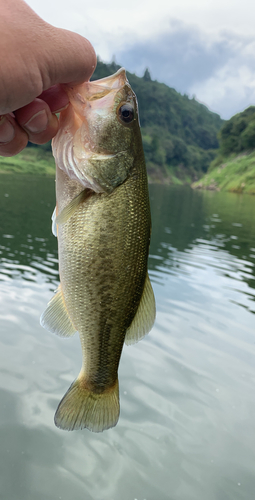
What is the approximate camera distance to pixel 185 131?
197000mm

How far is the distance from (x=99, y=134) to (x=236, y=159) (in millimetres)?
113417

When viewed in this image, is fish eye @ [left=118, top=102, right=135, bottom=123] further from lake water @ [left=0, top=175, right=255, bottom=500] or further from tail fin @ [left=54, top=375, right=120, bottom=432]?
lake water @ [left=0, top=175, right=255, bottom=500]

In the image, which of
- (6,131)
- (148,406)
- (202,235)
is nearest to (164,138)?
(202,235)

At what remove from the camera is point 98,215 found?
199cm

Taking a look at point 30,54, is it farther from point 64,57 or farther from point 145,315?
point 145,315

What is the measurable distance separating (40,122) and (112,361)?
1628mm

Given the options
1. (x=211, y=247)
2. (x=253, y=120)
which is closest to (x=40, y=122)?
(x=211, y=247)

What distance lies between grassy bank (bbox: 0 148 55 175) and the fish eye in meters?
63.3

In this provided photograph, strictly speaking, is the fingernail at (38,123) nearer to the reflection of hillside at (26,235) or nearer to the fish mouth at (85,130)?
the fish mouth at (85,130)

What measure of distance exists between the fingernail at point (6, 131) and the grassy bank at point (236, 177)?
7724cm

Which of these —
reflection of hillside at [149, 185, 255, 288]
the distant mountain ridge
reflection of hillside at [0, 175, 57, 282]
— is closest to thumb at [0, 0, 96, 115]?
reflection of hillside at [0, 175, 57, 282]

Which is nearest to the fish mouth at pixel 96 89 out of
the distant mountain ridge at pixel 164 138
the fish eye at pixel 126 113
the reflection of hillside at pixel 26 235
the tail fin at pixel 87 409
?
the fish eye at pixel 126 113

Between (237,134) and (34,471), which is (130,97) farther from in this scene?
(237,134)

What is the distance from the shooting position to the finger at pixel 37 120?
5.87ft
